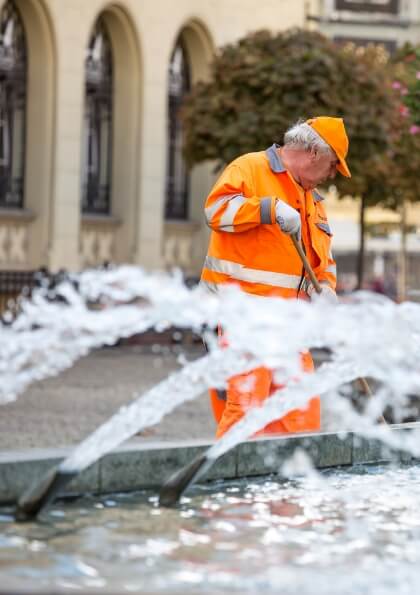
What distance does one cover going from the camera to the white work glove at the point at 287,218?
23.1ft

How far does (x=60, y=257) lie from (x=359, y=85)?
496 cm

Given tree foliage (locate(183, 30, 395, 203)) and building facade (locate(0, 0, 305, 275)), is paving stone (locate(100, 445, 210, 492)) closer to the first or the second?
tree foliage (locate(183, 30, 395, 203))

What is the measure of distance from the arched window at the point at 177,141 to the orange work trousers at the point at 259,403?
67.4 ft

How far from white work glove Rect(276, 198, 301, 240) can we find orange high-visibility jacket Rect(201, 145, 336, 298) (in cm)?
17

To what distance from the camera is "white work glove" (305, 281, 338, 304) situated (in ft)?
24.1

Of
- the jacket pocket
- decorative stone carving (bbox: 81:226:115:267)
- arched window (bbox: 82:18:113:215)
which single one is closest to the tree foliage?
decorative stone carving (bbox: 81:226:115:267)

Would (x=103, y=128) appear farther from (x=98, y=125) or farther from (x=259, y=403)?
(x=259, y=403)

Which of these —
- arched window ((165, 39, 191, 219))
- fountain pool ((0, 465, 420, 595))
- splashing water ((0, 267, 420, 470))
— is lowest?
fountain pool ((0, 465, 420, 595))

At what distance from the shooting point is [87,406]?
15117 mm

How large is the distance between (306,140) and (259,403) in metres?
1.05

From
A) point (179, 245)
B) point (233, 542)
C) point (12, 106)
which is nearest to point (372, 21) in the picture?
point (179, 245)

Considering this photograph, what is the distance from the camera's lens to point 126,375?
63.5 ft

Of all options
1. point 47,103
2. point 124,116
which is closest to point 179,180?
point 124,116

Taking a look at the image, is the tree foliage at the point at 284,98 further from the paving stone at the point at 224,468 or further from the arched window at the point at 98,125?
the paving stone at the point at 224,468
